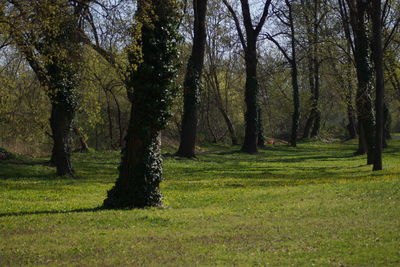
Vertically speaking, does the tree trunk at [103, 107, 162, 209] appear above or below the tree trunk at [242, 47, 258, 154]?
below

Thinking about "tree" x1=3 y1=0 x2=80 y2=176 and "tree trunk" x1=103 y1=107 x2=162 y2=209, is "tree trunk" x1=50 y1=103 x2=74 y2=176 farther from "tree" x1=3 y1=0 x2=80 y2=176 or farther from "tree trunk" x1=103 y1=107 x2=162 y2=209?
"tree trunk" x1=103 y1=107 x2=162 y2=209

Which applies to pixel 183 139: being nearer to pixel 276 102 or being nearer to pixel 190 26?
pixel 190 26

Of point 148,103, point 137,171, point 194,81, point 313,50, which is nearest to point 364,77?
point 194,81

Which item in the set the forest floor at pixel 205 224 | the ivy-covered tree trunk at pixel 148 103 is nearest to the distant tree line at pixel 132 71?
the ivy-covered tree trunk at pixel 148 103

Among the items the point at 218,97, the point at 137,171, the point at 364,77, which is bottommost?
the point at 137,171

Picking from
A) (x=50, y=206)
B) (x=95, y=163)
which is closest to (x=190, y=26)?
(x=95, y=163)

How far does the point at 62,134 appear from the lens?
25.7m

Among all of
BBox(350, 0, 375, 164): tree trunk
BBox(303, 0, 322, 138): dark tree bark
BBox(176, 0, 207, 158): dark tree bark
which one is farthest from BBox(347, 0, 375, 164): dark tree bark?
BBox(176, 0, 207, 158): dark tree bark

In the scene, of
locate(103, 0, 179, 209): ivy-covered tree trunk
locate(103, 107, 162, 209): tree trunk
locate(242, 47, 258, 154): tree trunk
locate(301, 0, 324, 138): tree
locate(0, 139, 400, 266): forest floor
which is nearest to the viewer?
locate(0, 139, 400, 266): forest floor

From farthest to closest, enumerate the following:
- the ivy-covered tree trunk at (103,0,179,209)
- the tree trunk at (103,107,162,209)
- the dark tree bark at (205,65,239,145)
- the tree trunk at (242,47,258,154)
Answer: the dark tree bark at (205,65,239,145) < the tree trunk at (242,47,258,154) < the tree trunk at (103,107,162,209) < the ivy-covered tree trunk at (103,0,179,209)

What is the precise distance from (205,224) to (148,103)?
4.15m

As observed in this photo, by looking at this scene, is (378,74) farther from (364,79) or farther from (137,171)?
(137,171)

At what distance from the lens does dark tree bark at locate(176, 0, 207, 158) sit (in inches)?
1388

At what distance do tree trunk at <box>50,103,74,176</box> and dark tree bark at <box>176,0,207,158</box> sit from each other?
11021 mm
